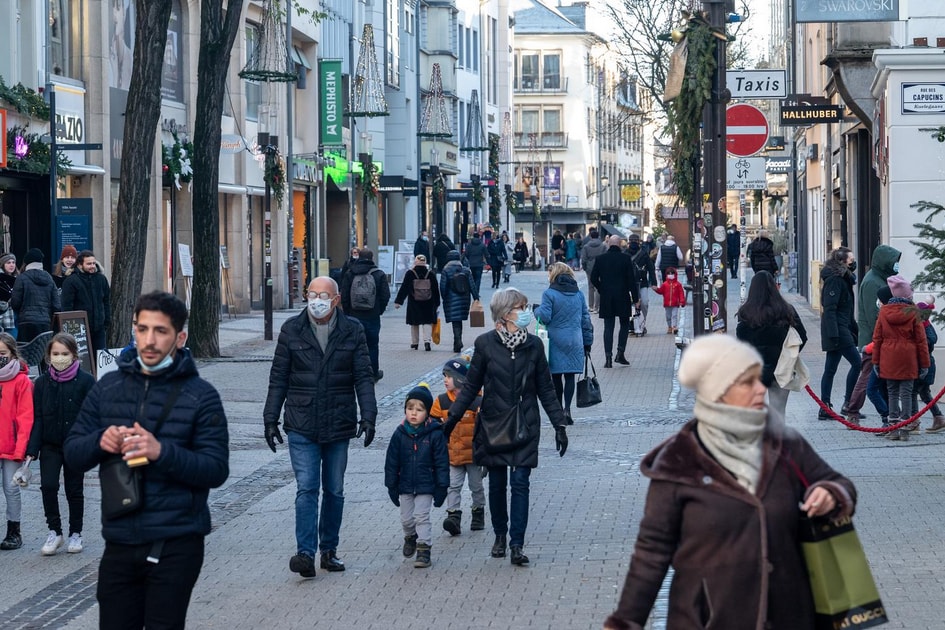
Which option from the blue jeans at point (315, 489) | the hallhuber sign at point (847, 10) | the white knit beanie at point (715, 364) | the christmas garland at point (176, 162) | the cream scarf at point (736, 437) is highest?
the hallhuber sign at point (847, 10)

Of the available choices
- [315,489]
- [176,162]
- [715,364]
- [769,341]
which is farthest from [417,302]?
[715,364]

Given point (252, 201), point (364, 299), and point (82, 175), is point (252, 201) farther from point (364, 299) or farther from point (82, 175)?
point (364, 299)

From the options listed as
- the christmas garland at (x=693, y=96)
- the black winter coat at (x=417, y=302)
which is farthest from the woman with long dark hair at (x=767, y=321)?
the black winter coat at (x=417, y=302)

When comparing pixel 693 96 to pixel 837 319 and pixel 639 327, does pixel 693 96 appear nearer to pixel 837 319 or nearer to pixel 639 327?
pixel 837 319

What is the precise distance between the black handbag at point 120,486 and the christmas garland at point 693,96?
1176cm

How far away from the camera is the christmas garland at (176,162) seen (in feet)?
96.1

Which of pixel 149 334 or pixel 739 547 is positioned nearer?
pixel 739 547

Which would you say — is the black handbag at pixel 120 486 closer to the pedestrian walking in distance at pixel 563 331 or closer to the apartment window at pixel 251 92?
the pedestrian walking in distance at pixel 563 331

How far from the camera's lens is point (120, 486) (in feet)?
17.4

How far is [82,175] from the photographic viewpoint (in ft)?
84.0

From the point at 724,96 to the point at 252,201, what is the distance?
20837mm

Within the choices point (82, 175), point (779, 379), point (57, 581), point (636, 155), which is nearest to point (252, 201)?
point (82, 175)

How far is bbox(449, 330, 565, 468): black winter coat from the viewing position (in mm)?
9156

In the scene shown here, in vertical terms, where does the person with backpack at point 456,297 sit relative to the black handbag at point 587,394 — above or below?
above
